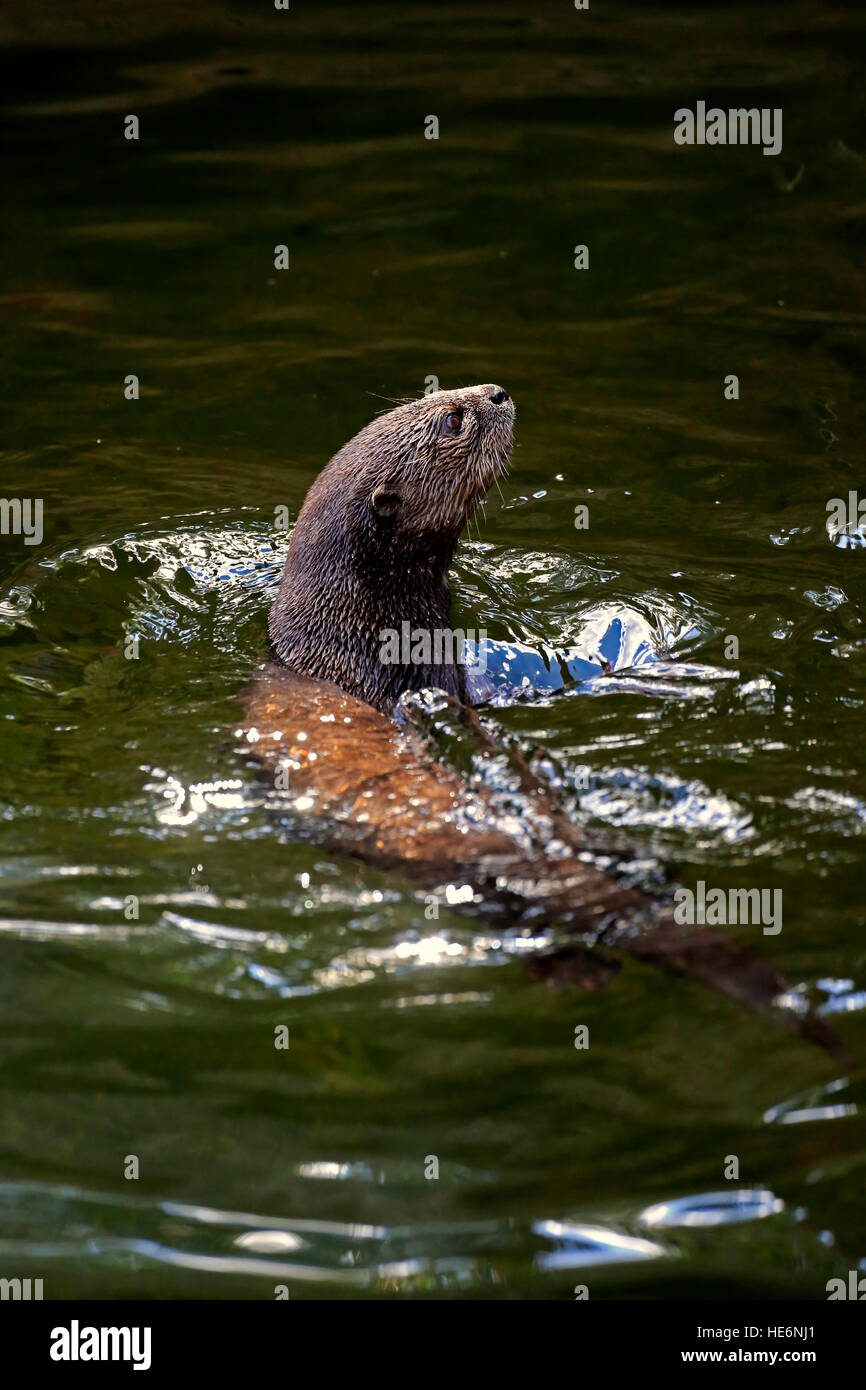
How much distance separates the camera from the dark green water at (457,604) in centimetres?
277

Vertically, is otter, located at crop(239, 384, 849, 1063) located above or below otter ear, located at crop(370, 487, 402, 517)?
below

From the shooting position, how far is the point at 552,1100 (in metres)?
2.93

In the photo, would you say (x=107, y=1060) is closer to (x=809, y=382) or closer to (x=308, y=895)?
(x=308, y=895)

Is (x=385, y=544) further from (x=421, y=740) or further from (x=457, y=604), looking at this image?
(x=421, y=740)

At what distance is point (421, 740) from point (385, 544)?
0.95m

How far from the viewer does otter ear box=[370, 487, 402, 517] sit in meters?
4.54

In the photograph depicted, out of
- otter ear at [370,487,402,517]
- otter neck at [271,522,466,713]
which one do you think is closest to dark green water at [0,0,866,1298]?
otter neck at [271,522,466,713]

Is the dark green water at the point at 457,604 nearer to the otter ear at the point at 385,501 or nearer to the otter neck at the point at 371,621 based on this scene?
the otter neck at the point at 371,621

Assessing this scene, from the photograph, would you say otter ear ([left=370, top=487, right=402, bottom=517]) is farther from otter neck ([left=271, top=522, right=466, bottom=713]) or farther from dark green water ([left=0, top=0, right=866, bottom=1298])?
dark green water ([left=0, top=0, right=866, bottom=1298])

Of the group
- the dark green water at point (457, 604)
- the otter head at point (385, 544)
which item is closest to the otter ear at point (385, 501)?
the otter head at point (385, 544)

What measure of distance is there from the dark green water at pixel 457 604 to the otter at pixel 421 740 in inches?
4.8

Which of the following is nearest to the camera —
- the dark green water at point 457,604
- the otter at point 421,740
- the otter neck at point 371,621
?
the dark green water at point 457,604
